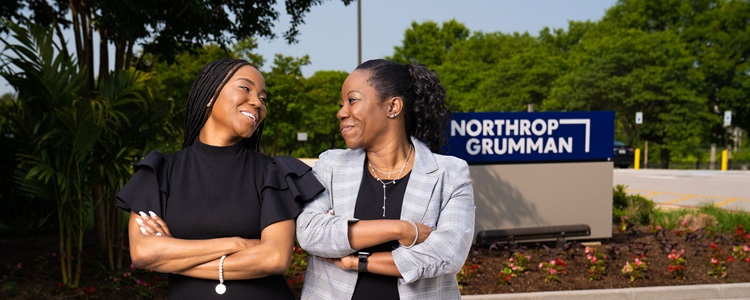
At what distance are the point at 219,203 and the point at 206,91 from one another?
0.41 metres

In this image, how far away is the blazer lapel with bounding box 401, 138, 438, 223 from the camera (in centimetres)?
254

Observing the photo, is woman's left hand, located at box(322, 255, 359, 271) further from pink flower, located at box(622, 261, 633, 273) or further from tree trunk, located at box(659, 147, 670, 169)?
tree trunk, located at box(659, 147, 670, 169)

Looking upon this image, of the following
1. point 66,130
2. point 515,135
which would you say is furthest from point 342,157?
point 515,135

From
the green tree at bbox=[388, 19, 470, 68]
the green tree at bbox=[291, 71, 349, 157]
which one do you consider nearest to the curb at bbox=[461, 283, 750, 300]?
the green tree at bbox=[291, 71, 349, 157]

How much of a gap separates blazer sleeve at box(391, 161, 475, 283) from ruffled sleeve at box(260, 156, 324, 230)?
39 centimetres

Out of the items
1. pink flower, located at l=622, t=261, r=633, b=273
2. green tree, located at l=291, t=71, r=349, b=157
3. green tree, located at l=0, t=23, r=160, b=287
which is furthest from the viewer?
green tree, located at l=291, t=71, r=349, b=157

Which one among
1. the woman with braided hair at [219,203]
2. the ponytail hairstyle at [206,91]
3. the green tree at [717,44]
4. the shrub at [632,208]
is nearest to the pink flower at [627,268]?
the shrub at [632,208]

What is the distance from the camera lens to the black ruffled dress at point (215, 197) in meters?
2.39

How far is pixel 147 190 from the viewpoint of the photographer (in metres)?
2.40

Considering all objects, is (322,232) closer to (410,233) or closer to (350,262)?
(350,262)

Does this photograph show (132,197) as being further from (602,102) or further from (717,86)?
A: (717,86)

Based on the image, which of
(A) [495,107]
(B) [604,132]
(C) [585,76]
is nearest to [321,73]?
(A) [495,107]

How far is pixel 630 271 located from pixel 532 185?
1.85 meters

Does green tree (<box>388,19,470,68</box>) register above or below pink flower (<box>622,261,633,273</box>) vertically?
above
